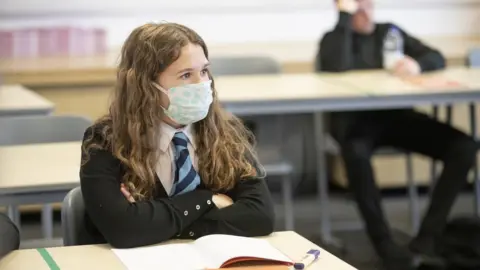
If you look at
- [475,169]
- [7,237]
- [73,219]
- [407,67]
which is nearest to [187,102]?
[73,219]

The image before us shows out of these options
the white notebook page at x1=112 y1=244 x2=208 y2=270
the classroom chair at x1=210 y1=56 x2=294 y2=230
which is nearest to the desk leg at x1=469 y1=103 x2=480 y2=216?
the classroom chair at x1=210 y1=56 x2=294 y2=230

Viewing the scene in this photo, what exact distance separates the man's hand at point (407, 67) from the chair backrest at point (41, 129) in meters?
1.61

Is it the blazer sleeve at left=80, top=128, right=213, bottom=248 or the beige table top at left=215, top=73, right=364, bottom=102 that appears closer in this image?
the blazer sleeve at left=80, top=128, right=213, bottom=248

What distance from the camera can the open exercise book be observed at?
1766 mm

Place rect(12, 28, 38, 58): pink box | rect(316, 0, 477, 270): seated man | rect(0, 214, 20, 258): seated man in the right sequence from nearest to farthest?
rect(0, 214, 20, 258): seated man, rect(316, 0, 477, 270): seated man, rect(12, 28, 38, 58): pink box

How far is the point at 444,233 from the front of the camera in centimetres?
384

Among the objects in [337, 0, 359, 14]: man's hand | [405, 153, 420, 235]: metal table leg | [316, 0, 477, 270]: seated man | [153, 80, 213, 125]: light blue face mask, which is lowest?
[405, 153, 420, 235]: metal table leg

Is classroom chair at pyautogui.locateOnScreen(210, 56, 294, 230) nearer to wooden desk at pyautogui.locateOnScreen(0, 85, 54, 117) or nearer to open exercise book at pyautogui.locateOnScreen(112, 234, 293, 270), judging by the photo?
wooden desk at pyautogui.locateOnScreen(0, 85, 54, 117)

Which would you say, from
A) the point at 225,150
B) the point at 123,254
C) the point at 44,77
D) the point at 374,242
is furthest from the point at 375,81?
the point at 123,254

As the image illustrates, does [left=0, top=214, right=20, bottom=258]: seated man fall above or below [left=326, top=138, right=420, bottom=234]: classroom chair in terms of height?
above

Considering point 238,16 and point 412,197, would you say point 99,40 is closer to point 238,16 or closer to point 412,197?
point 238,16

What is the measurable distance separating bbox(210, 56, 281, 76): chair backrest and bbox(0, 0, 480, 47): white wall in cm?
63

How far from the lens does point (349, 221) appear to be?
4668 millimetres

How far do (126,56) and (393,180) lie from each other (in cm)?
Answer: 324
